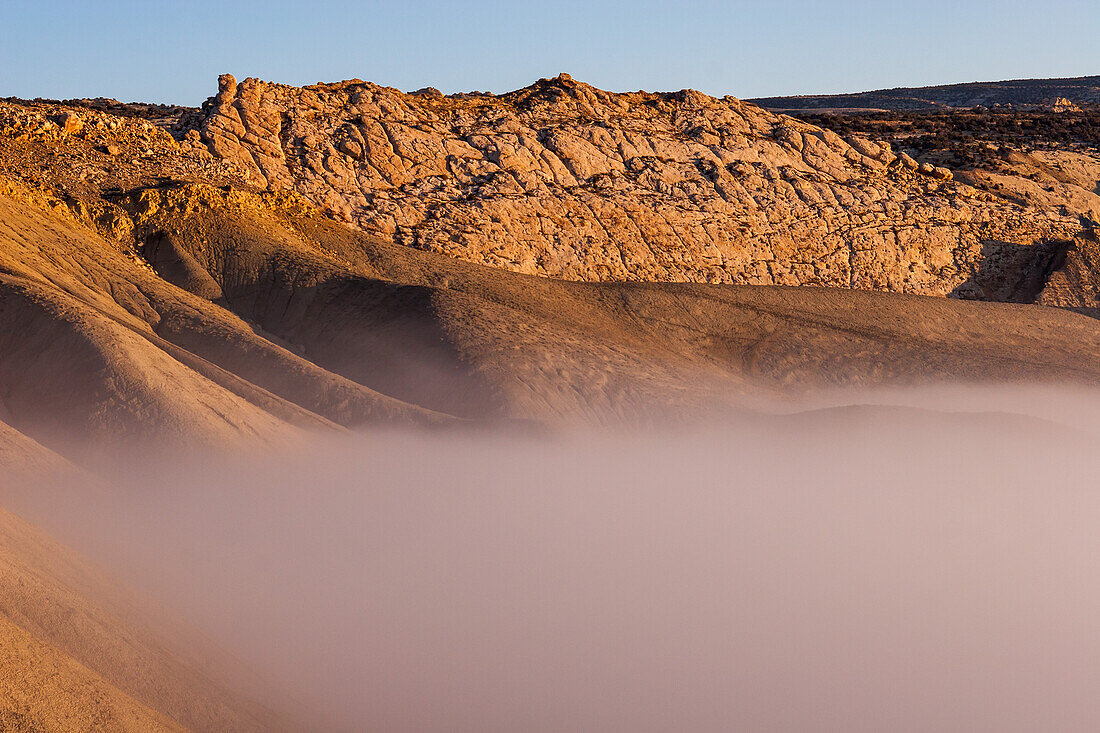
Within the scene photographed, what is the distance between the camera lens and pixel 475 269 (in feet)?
114

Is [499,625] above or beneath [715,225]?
beneath

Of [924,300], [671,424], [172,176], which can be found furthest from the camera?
[924,300]

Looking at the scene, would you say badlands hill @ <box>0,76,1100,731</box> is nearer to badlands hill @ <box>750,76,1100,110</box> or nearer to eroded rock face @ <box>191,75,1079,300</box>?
eroded rock face @ <box>191,75,1079,300</box>

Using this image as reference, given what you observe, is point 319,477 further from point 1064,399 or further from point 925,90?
point 925,90

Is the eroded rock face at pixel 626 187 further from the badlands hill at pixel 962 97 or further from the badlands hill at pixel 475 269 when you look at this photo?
the badlands hill at pixel 962 97

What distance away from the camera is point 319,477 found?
19844mm

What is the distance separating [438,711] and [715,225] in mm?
30055

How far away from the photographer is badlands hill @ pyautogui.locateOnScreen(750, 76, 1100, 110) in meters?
126

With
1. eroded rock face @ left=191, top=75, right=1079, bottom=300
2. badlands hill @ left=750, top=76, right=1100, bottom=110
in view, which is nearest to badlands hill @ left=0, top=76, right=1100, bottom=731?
eroded rock face @ left=191, top=75, right=1079, bottom=300

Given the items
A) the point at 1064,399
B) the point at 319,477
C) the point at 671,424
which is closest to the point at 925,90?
the point at 1064,399

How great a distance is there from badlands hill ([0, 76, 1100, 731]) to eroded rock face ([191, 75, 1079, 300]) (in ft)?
0.37

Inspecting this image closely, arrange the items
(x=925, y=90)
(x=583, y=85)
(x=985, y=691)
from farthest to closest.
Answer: (x=925, y=90) → (x=583, y=85) → (x=985, y=691)

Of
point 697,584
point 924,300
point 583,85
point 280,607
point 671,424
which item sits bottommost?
point 280,607

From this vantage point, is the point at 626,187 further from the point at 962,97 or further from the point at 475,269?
the point at 962,97
